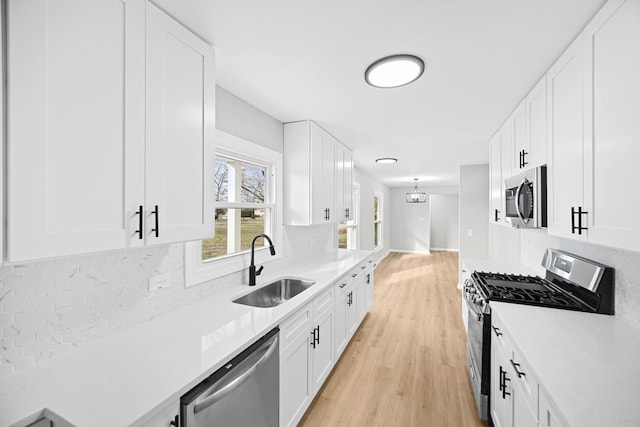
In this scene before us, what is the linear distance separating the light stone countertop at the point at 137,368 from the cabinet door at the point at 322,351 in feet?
1.84

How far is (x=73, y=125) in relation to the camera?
0.88 metres

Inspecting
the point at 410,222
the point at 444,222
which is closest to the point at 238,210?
the point at 410,222

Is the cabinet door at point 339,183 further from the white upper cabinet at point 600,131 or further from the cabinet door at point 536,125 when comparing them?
the white upper cabinet at point 600,131

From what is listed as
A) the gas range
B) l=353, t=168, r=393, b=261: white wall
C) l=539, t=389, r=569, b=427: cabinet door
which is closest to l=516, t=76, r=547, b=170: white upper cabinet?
the gas range

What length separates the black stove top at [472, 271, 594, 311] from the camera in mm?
1703

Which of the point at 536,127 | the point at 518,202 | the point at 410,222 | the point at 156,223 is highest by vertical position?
the point at 536,127

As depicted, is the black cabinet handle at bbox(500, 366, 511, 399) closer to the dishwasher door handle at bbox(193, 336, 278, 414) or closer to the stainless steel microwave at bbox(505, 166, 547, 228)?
the stainless steel microwave at bbox(505, 166, 547, 228)

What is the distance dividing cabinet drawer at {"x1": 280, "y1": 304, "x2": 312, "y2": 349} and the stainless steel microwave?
5.27ft

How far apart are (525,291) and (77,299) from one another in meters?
2.68

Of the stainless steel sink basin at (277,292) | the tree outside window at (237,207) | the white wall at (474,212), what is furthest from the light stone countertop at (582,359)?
the white wall at (474,212)

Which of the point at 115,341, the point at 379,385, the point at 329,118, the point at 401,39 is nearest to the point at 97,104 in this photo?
the point at 115,341

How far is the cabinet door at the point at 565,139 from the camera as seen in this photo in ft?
4.32

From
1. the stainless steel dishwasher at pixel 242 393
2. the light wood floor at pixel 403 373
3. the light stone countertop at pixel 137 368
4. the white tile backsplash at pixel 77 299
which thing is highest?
the white tile backsplash at pixel 77 299

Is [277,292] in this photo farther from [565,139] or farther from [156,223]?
[565,139]
